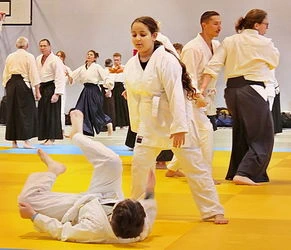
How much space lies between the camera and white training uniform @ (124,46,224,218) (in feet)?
16.2

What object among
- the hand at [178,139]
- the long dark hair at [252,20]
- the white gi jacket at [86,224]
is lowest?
the white gi jacket at [86,224]

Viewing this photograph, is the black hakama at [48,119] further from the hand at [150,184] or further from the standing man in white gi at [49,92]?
the hand at [150,184]

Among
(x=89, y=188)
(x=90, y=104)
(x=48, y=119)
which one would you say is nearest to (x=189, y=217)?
(x=89, y=188)

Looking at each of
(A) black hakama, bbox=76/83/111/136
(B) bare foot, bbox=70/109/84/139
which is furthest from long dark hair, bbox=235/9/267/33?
(A) black hakama, bbox=76/83/111/136

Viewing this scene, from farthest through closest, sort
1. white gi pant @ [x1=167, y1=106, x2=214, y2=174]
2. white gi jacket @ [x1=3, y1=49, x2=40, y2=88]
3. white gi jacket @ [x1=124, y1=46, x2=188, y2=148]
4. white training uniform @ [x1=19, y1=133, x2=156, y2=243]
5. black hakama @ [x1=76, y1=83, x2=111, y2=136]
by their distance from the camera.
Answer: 1. black hakama @ [x1=76, y1=83, x2=111, y2=136]
2. white gi jacket @ [x1=3, y1=49, x2=40, y2=88]
3. white gi pant @ [x1=167, y1=106, x2=214, y2=174]
4. white gi jacket @ [x1=124, y1=46, x2=188, y2=148]
5. white training uniform @ [x1=19, y1=133, x2=156, y2=243]

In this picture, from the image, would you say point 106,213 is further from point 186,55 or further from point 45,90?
point 45,90

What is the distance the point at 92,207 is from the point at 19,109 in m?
8.31

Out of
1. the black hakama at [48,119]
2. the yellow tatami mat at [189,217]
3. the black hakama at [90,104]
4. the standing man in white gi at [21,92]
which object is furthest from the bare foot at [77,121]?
the black hakama at [90,104]

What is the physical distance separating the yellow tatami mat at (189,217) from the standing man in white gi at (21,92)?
346 centimetres

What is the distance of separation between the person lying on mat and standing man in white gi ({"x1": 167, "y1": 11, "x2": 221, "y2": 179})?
2.68m

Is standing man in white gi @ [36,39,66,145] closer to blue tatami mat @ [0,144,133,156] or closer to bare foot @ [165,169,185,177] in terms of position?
blue tatami mat @ [0,144,133,156]

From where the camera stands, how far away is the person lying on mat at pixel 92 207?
164 inches

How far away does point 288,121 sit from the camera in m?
20.1

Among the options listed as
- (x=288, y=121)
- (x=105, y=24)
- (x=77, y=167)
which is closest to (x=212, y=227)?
(x=77, y=167)
